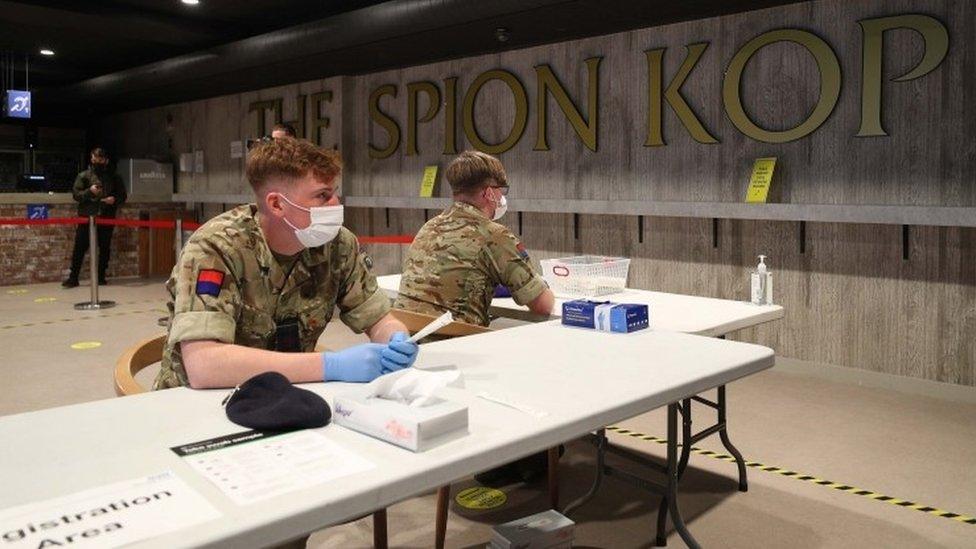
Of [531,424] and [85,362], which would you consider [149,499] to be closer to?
[531,424]

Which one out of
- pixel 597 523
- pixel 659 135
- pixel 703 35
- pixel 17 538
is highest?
pixel 703 35

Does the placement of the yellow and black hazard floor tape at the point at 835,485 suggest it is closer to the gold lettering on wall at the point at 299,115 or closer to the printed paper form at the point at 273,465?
the printed paper form at the point at 273,465

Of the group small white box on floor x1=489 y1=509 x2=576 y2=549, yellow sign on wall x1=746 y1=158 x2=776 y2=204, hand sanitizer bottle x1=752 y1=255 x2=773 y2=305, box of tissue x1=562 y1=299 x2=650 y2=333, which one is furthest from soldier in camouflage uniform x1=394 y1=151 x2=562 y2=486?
yellow sign on wall x1=746 y1=158 x2=776 y2=204

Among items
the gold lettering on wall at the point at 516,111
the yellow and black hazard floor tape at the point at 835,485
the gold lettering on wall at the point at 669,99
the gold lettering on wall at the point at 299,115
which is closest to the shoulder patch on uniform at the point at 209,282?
the yellow and black hazard floor tape at the point at 835,485

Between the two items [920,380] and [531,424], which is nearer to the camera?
[531,424]

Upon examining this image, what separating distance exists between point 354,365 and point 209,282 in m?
0.43

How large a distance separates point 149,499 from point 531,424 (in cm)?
68

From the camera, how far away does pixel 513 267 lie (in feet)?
10.6

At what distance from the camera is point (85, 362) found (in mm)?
5508

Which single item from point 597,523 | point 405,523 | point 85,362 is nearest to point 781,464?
point 597,523

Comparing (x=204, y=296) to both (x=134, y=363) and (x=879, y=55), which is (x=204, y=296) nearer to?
(x=134, y=363)

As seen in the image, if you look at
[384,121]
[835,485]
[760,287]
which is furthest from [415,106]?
[835,485]

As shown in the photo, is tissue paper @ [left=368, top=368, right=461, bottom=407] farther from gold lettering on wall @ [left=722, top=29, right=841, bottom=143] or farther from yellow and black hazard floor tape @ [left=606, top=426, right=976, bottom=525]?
Result: gold lettering on wall @ [left=722, top=29, right=841, bottom=143]

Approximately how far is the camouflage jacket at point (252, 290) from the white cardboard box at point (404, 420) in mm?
521
